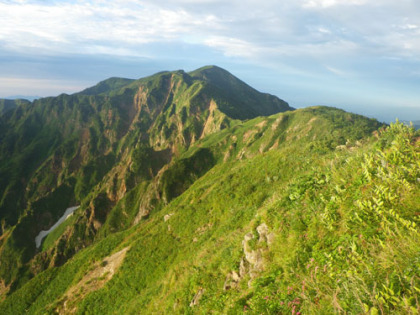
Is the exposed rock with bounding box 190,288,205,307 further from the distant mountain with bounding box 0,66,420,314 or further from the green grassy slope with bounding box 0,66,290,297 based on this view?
the green grassy slope with bounding box 0,66,290,297

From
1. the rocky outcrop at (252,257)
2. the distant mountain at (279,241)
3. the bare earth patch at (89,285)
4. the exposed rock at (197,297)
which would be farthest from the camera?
the bare earth patch at (89,285)

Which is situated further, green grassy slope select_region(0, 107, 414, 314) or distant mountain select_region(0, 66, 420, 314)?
distant mountain select_region(0, 66, 420, 314)

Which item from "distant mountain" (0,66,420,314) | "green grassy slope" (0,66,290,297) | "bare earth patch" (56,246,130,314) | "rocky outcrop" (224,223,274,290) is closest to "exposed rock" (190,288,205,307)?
"distant mountain" (0,66,420,314)

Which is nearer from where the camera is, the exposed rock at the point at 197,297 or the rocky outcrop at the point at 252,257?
the rocky outcrop at the point at 252,257

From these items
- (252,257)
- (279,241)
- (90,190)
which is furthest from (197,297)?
(90,190)

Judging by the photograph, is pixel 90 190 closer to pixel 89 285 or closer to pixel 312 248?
pixel 89 285

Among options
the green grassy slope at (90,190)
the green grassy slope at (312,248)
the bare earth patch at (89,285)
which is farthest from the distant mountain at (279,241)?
the green grassy slope at (90,190)

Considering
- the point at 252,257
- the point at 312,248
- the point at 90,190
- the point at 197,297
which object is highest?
the point at 312,248

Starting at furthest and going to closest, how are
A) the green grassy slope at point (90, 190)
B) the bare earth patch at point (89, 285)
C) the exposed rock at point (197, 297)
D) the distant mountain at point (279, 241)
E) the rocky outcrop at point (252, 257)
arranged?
the green grassy slope at point (90, 190)
the bare earth patch at point (89, 285)
the exposed rock at point (197, 297)
the rocky outcrop at point (252, 257)
the distant mountain at point (279, 241)

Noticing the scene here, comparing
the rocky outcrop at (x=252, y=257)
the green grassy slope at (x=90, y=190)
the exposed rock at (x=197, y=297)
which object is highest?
the rocky outcrop at (x=252, y=257)

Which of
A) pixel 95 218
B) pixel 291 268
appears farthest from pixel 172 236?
pixel 95 218

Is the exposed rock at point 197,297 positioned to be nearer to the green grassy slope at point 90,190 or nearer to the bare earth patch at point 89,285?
the bare earth patch at point 89,285
